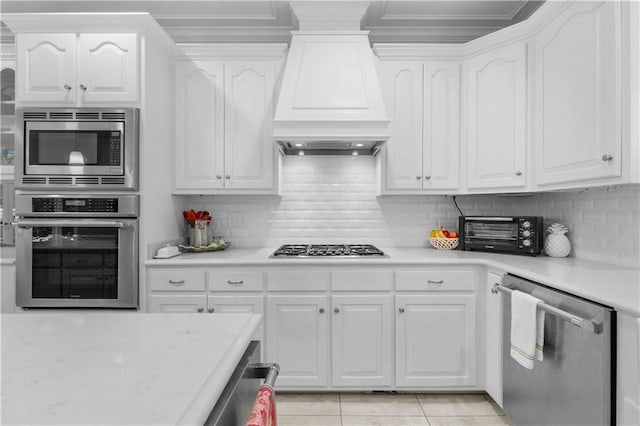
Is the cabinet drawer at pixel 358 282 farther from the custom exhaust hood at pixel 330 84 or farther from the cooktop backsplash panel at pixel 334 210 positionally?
the custom exhaust hood at pixel 330 84

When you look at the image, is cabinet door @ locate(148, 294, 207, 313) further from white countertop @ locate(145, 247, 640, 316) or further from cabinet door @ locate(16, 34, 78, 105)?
cabinet door @ locate(16, 34, 78, 105)

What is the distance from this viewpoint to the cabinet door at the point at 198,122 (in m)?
2.93

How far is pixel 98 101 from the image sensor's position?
2.50 m

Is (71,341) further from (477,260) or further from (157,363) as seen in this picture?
(477,260)

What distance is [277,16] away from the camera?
3137 millimetres

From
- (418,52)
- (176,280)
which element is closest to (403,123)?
(418,52)

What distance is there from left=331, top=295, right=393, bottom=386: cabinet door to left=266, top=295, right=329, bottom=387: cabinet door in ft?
0.25

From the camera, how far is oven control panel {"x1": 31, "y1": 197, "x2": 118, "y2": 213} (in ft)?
7.98

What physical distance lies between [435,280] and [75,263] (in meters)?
2.38

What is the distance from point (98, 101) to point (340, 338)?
89.1 inches

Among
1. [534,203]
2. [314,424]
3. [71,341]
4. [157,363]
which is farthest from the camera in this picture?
[534,203]

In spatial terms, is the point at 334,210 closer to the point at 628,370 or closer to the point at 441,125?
the point at 441,125

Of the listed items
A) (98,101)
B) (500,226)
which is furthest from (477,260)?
(98,101)

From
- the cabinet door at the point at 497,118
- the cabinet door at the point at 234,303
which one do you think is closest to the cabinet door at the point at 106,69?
the cabinet door at the point at 234,303
